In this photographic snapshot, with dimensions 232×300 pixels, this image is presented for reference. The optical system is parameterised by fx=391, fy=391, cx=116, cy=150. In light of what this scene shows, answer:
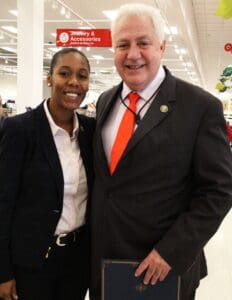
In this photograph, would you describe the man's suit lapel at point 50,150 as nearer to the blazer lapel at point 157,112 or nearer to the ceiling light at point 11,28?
the blazer lapel at point 157,112

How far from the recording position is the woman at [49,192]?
1667 mm

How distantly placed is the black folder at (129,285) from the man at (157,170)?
0.10 ft

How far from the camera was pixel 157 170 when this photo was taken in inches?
60.7

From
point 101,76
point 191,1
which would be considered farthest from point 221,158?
point 101,76

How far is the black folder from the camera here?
148 centimetres

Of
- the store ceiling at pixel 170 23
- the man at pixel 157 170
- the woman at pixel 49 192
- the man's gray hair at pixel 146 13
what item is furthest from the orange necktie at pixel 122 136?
the store ceiling at pixel 170 23

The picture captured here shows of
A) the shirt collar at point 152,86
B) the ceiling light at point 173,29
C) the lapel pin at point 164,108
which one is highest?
the ceiling light at point 173,29

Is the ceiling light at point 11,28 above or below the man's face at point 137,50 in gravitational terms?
above

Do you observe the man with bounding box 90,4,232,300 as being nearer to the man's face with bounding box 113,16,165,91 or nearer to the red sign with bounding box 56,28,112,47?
the man's face with bounding box 113,16,165,91

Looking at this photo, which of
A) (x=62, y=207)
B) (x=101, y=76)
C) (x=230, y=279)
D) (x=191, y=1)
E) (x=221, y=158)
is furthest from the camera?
(x=101, y=76)

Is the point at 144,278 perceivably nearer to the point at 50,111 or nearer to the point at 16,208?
the point at 16,208

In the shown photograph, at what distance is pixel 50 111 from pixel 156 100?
0.54 meters

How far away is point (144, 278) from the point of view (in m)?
1.50

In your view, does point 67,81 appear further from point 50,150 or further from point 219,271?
point 219,271
